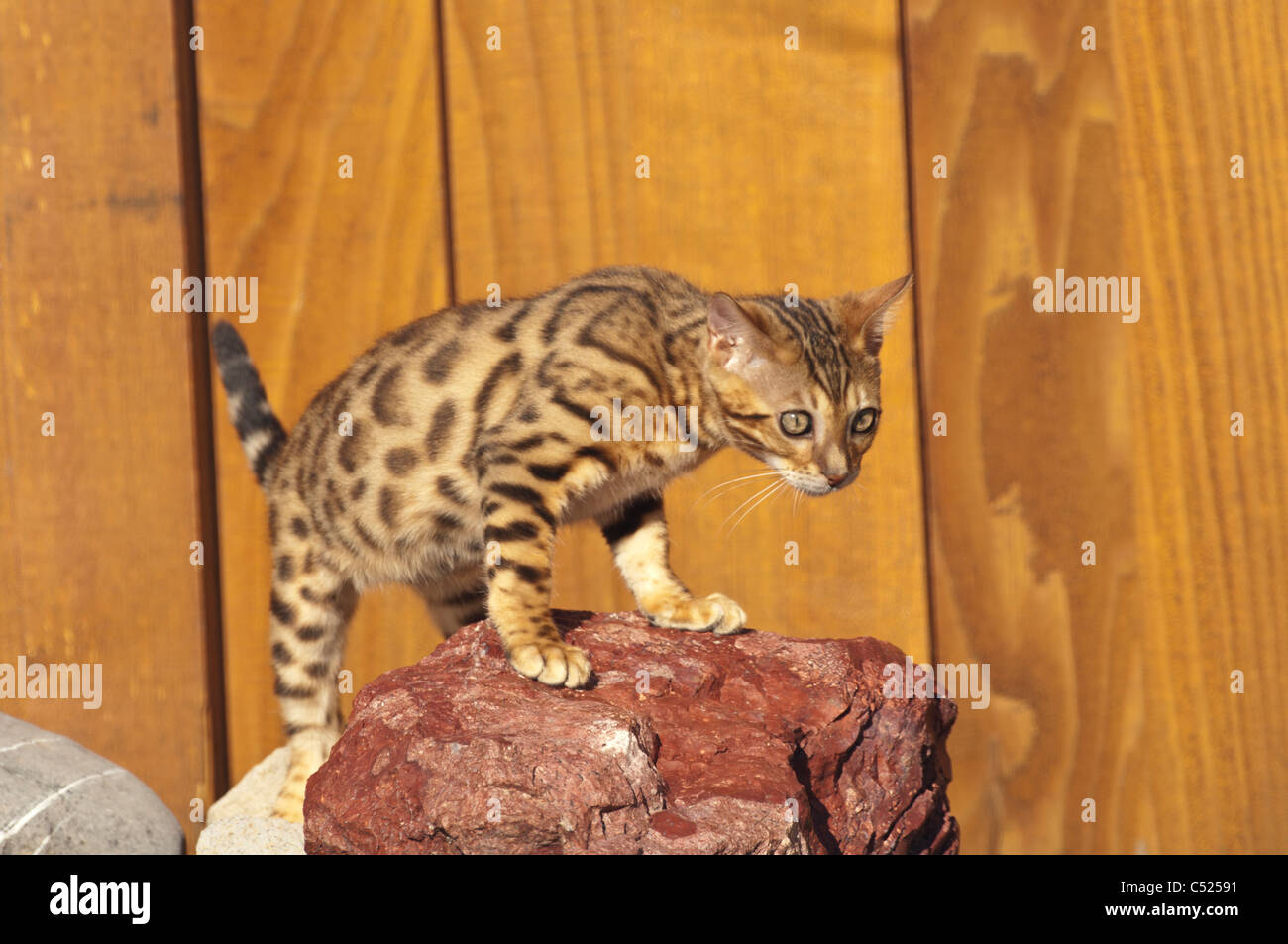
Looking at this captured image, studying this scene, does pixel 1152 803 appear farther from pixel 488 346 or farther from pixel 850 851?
pixel 488 346

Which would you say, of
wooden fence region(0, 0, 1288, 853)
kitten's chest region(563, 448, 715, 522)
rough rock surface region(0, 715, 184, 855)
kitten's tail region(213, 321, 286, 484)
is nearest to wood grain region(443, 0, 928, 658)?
wooden fence region(0, 0, 1288, 853)

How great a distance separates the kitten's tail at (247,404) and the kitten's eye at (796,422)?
125cm

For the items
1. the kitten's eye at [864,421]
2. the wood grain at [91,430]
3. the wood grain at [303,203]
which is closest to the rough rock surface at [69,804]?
the wood grain at [91,430]

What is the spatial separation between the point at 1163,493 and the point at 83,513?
2580mm

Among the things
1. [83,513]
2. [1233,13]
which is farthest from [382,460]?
[1233,13]

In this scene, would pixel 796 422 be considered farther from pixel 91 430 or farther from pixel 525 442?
pixel 91 430

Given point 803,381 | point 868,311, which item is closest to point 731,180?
point 868,311

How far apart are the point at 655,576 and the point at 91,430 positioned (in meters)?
1.42

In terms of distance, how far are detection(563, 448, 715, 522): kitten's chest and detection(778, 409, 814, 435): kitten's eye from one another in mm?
241

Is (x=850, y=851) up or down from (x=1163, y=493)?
down

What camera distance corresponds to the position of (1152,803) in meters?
2.89

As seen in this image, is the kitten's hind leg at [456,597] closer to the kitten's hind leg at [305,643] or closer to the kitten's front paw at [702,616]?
the kitten's hind leg at [305,643]

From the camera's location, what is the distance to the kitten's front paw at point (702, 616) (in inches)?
100

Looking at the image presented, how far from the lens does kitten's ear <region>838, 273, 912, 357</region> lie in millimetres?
2551
